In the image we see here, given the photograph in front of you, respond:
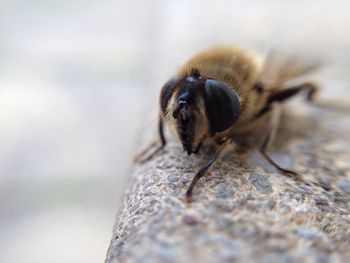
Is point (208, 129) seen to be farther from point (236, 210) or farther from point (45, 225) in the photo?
point (45, 225)

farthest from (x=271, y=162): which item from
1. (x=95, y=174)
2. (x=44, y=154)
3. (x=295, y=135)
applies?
(x=44, y=154)

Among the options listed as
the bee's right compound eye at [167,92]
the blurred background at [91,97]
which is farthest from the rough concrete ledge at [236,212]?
the blurred background at [91,97]

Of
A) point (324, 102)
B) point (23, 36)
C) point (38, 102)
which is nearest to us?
point (324, 102)

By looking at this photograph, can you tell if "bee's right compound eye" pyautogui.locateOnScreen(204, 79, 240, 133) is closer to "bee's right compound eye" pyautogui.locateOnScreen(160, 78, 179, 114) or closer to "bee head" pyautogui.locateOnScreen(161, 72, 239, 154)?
"bee head" pyautogui.locateOnScreen(161, 72, 239, 154)

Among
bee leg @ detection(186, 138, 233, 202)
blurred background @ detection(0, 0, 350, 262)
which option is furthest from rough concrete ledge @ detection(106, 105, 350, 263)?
blurred background @ detection(0, 0, 350, 262)

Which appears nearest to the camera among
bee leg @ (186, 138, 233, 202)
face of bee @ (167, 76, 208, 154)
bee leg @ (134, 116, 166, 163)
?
bee leg @ (186, 138, 233, 202)
